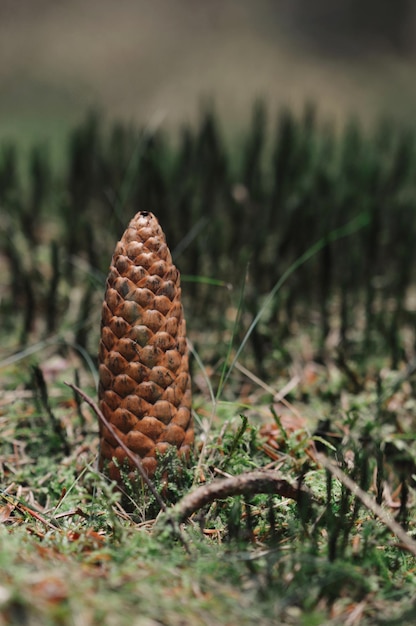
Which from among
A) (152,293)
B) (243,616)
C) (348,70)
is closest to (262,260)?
(152,293)

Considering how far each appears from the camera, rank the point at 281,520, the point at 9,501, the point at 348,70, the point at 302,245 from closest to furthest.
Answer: the point at 281,520, the point at 9,501, the point at 302,245, the point at 348,70

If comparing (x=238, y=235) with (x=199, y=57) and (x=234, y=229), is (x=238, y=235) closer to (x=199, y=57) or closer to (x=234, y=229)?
(x=234, y=229)

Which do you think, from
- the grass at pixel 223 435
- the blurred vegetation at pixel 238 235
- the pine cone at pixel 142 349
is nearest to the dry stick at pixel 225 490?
the grass at pixel 223 435

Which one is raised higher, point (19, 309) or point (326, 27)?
point (326, 27)

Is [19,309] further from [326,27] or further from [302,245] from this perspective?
[326,27]

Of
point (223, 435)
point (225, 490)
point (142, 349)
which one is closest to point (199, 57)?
point (223, 435)
